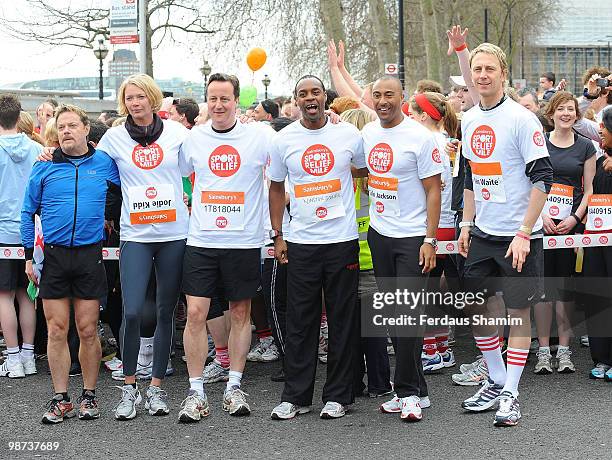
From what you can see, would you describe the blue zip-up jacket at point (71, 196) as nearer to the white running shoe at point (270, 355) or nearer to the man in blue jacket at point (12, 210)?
the man in blue jacket at point (12, 210)

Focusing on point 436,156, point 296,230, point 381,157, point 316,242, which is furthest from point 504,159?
point 296,230

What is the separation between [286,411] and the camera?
675cm

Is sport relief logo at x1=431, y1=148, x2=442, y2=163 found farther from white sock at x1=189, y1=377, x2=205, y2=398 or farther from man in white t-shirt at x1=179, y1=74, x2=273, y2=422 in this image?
white sock at x1=189, y1=377, x2=205, y2=398

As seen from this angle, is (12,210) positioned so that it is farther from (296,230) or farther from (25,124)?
(296,230)

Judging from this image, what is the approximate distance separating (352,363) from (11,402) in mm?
2438

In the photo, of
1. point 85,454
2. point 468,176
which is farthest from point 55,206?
point 468,176

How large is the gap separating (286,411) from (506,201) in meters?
1.94

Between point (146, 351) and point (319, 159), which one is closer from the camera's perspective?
point (319, 159)

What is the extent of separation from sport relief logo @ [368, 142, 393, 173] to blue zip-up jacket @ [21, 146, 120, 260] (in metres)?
1.73

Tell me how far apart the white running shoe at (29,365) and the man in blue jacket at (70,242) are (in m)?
1.58

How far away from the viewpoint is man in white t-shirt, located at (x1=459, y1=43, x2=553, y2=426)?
21.2ft

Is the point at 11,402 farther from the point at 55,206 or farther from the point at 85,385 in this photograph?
the point at 55,206

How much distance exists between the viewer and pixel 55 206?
6.78 m

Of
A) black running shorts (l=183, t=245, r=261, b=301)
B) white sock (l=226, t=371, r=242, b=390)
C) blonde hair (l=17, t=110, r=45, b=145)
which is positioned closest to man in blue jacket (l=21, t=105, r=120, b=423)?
black running shorts (l=183, t=245, r=261, b=301)
